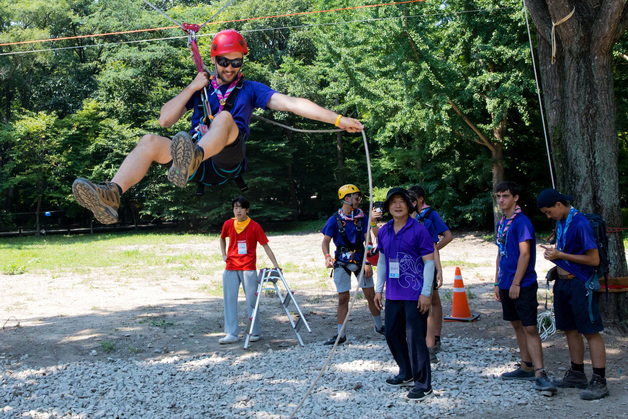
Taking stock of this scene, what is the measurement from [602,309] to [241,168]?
15.3 ft

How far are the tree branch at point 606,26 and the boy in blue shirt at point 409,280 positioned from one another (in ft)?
10.8

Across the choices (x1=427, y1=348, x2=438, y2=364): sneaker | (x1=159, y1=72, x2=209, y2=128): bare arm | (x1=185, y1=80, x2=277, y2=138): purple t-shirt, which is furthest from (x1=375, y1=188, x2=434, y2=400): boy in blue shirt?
(x1=159, y1=72, x2=209, y2=128): bare arm

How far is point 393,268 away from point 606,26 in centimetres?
382

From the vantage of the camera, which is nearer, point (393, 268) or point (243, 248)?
point (393, 268)

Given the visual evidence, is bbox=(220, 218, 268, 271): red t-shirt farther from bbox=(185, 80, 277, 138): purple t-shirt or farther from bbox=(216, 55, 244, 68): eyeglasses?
bbox=(216, 55, 244, 68): eyeglasses

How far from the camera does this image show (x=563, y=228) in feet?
15.9

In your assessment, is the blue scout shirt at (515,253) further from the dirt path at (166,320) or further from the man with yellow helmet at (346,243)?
the man with yellow helmet at (346,243)

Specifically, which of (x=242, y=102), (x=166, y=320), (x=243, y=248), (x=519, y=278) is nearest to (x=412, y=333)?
(x=519, y=278)

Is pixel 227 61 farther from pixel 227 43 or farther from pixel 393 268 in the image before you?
pixel 393 268

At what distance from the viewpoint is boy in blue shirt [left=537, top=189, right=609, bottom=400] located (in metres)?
4.67

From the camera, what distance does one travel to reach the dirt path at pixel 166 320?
625 centimetres

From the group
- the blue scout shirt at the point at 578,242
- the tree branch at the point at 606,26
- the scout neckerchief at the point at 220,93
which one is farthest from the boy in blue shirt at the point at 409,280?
the tree branch at the point at 606,26

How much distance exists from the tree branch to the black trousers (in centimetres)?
384

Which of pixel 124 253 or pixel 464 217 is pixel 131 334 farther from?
pixel 464 217
